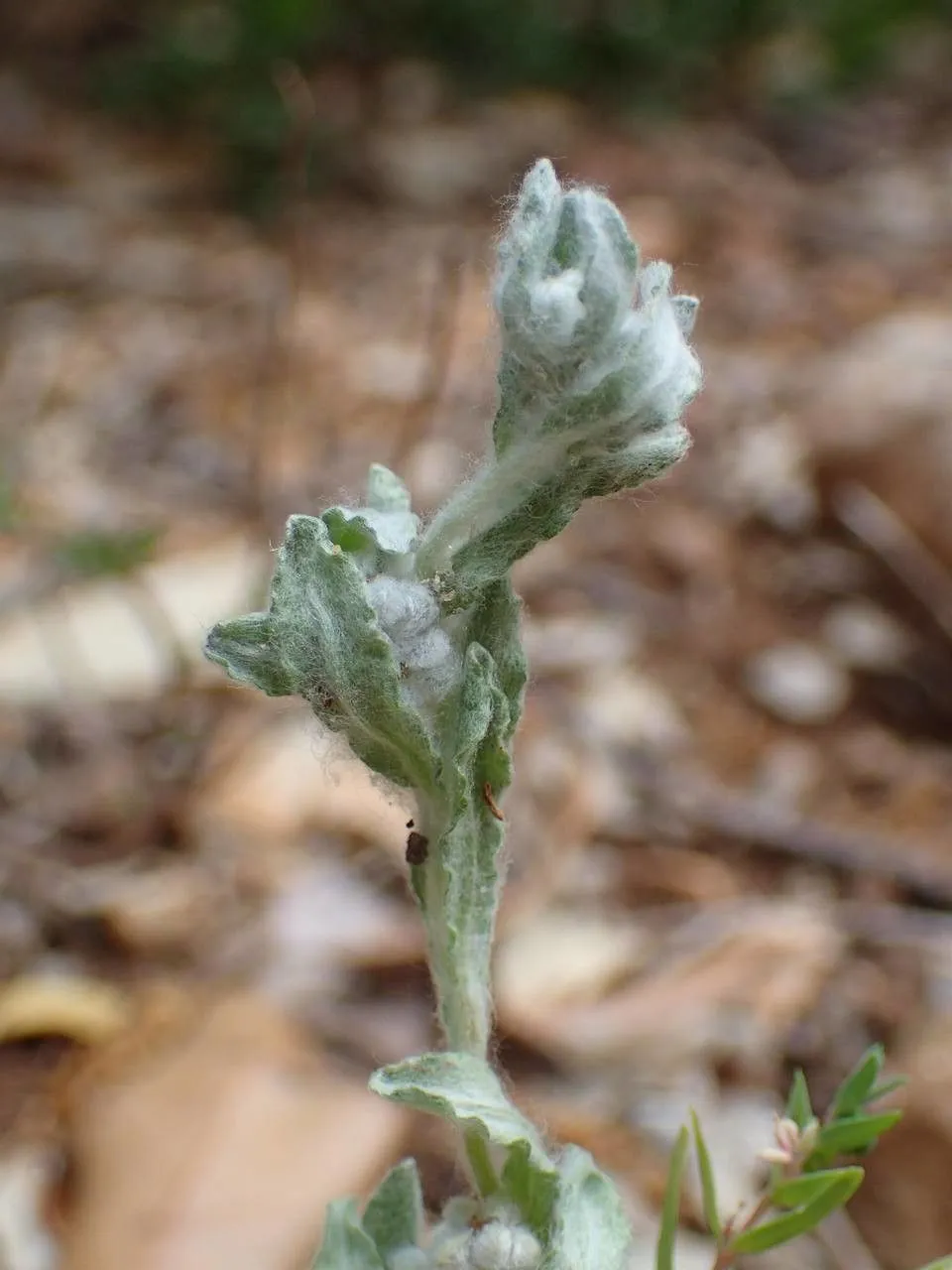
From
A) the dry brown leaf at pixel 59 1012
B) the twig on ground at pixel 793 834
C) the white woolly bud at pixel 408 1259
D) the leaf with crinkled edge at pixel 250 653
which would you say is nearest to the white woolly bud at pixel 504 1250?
the white woolly bud at pixel 408 1259

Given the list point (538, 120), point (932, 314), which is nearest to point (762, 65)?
point (538, 120)

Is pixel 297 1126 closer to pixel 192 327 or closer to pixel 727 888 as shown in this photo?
pixel 727 888

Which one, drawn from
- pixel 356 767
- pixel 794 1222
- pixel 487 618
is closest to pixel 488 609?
pixel 487 618

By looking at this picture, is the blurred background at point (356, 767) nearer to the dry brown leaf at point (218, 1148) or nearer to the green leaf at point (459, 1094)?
the dry brown leaf at point (218, 1148)

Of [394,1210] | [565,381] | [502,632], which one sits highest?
[565,381]

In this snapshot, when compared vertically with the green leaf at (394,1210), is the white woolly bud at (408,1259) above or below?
below

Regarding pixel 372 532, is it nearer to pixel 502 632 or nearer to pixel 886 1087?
pixel 502 632
